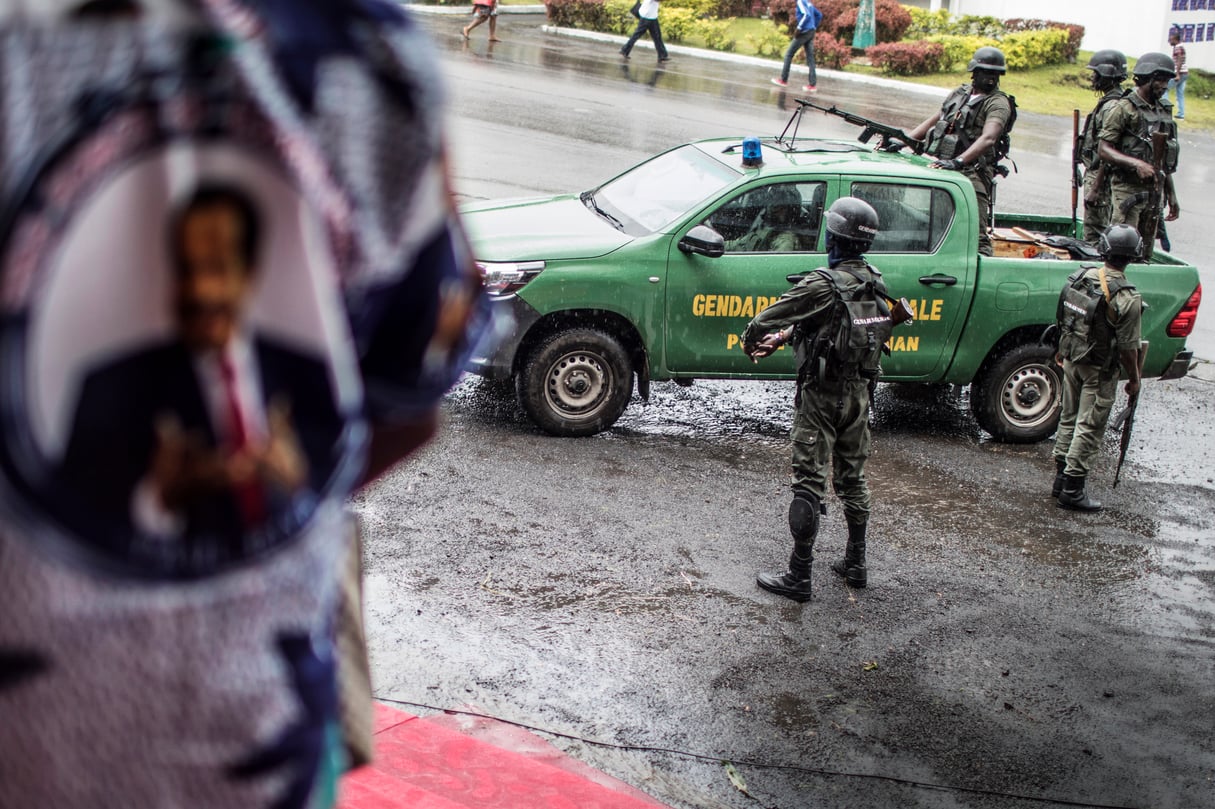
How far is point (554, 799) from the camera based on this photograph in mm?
4391

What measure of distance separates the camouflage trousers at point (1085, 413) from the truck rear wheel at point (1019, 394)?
0.73m

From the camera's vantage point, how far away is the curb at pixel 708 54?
25794mm

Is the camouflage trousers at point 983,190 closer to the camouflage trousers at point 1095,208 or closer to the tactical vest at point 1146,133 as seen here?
the camouflage trousers at point 1095,208

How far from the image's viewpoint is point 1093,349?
26.7 feet

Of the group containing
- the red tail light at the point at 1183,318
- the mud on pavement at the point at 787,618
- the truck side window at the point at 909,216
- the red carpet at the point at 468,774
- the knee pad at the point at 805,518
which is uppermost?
the truck side window at the point at 909,216

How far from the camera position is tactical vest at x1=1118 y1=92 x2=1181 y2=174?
11.3 metres

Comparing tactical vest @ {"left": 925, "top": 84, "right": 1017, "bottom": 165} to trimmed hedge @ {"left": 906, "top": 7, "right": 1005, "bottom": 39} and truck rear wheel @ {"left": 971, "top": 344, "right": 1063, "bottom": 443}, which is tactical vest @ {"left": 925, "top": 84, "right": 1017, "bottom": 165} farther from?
trimmed hedge @ {"left": 906, "top": 7, "right": 1005, "bottom": 39}

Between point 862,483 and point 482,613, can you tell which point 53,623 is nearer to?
point 482,613

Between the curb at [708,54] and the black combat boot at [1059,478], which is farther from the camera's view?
the curb at [708,54]

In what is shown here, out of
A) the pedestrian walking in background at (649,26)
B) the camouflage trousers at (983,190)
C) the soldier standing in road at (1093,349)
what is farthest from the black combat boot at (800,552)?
the pedestrian walking in background at (649,26)

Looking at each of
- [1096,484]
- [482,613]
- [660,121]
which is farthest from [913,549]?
[660,121]

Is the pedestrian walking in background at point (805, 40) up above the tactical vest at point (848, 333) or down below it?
above

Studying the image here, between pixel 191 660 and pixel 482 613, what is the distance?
4807mm

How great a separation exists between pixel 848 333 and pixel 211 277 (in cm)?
537
